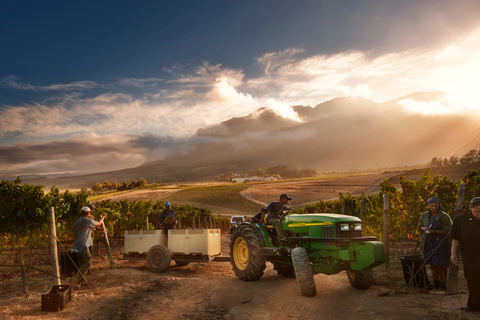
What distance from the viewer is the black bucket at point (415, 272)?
722cm

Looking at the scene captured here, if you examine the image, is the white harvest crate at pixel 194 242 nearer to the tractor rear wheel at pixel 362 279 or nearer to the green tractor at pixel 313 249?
the green tractor at pixel 313 249

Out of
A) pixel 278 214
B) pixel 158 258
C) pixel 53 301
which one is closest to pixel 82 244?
pixel 53 301

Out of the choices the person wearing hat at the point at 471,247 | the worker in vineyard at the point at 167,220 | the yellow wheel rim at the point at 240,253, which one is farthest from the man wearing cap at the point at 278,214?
the worker in vineyard at the point at 167,220

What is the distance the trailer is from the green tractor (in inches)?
43.7

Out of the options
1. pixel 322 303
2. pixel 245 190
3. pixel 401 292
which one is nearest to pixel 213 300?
pixel 322 303

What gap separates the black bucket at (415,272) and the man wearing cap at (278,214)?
268 cm

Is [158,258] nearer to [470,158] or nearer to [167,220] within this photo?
[167,220]

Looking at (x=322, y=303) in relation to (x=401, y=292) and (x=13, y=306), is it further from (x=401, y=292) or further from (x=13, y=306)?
(x=13, y=306)

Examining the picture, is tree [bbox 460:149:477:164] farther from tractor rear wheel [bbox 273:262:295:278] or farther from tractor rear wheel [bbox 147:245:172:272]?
tractor rear wheel [bbox 147:245:172:272]

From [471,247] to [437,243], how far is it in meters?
1.71

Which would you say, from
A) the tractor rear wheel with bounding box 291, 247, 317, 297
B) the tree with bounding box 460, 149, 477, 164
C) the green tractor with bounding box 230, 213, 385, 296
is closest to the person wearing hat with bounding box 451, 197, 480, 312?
the green tractor with bounding box 230, 213, 385, 296

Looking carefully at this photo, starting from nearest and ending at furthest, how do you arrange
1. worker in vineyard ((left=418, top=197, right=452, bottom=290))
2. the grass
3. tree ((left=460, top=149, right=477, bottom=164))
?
worker in vineyard ((left=418, top=197, right=452, bottom=290)), the grass, tree ((left=460, top=149, right=477, bottom=164))

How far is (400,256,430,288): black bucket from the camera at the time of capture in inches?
284

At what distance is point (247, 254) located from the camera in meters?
9.09
